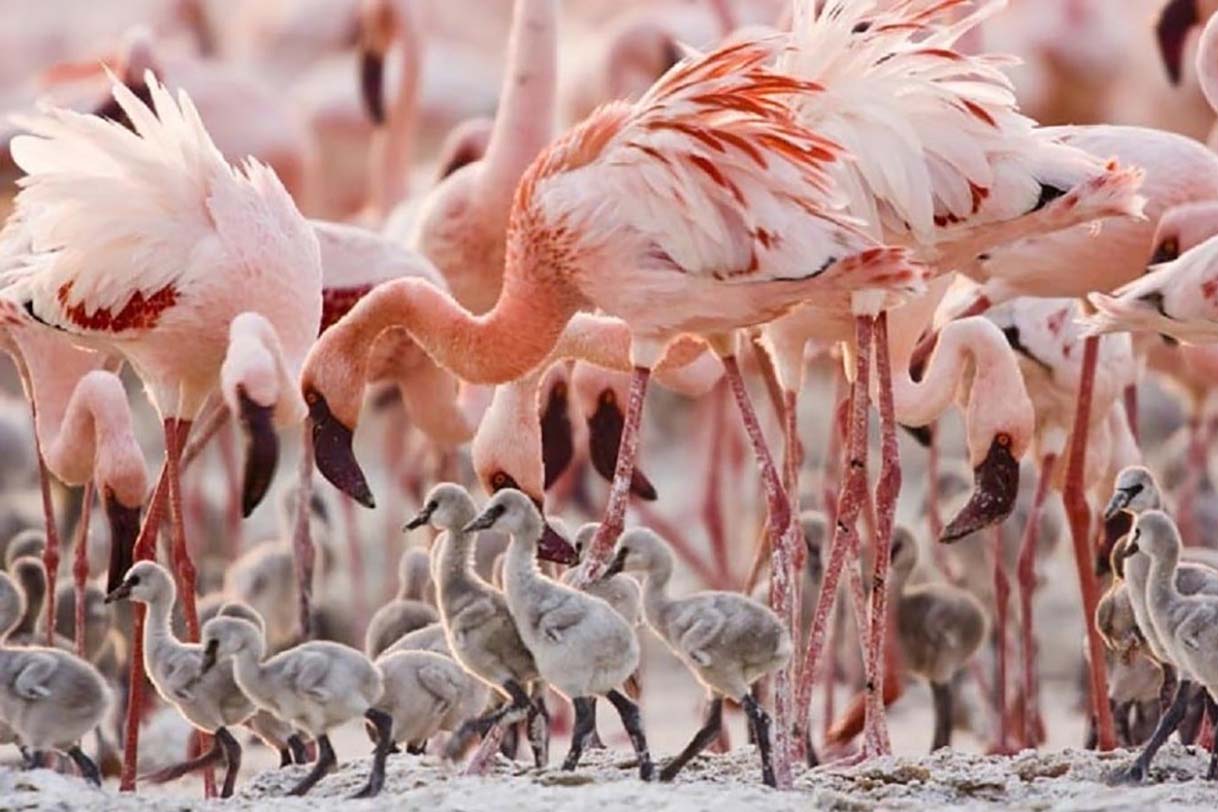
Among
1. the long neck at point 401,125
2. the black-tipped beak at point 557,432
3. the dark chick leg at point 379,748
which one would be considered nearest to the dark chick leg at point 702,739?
the dark chick leg at point 379,748

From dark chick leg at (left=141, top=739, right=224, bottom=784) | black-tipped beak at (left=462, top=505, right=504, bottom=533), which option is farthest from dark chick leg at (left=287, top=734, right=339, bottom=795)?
black-tipped beak at (left=462, top=505, right=504, bottom=533)

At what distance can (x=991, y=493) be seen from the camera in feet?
21.2

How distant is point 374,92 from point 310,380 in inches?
221

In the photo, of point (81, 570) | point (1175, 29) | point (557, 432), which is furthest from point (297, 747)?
point (1175, 29)

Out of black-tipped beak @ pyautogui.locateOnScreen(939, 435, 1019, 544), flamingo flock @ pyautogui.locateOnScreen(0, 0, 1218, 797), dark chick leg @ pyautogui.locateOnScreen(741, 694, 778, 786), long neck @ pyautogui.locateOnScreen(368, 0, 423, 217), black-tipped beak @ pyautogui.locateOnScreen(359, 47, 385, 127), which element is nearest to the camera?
dark chick leg @ pyautogui.locateOnScreen(741, 694, 778, 786)

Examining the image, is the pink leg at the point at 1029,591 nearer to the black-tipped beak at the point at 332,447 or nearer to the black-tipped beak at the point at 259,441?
the black-tipped beak at the point at 332,447

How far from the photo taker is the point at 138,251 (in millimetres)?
6145

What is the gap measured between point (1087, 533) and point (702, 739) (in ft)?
7.43

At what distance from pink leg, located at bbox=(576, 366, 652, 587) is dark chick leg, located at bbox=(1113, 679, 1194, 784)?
3.59 ft

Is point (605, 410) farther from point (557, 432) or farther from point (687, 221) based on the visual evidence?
point (687, 221)

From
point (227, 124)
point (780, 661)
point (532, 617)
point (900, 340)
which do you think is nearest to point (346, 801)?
point (532, 617)

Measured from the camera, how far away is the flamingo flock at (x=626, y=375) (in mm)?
5539

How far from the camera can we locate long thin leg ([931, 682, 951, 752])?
24.7 feet

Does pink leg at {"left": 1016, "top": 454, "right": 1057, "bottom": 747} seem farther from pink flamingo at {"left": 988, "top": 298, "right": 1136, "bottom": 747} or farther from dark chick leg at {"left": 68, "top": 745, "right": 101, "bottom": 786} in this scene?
dark chick leg at {"left": 68, "top": 745, "right": 101, "bottom": 786}
